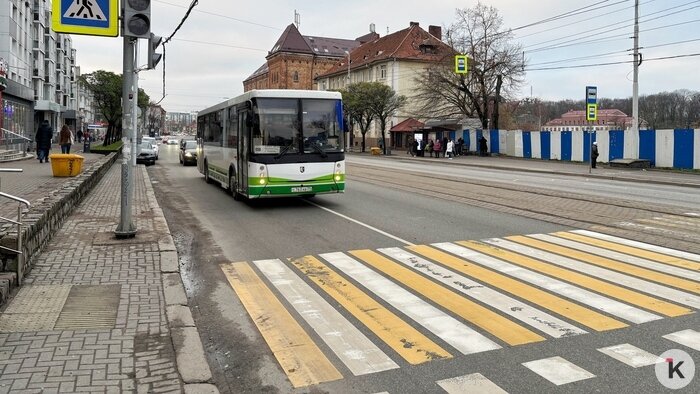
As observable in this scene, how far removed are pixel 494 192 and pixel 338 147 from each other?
5.81 metres

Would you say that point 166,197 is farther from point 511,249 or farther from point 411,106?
point 411,106

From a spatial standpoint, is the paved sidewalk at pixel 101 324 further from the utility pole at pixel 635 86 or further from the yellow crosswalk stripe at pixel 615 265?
the utility pole at pixel 635 86

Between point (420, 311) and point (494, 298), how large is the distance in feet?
3.16

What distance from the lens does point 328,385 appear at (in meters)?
4.29

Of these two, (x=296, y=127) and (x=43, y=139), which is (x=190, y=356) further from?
(x=43, y=139)

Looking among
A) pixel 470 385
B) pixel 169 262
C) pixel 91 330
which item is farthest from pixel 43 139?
pixel 470 385

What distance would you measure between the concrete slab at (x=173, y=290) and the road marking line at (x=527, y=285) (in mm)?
3562

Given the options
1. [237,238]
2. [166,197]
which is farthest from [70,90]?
[237,238]

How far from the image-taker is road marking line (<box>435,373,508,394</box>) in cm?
414

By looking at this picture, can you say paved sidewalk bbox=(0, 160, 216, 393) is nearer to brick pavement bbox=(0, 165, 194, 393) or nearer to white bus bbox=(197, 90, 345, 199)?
brick pavement bbox=(0, 165, 194, 393)

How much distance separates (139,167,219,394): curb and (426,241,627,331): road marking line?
3524 mm

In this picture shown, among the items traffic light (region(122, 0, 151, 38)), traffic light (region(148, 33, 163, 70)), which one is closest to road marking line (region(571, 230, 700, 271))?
traffic light (region(122, 0, 151, 38))

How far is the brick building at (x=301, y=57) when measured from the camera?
114188mm

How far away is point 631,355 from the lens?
4.74 metres
